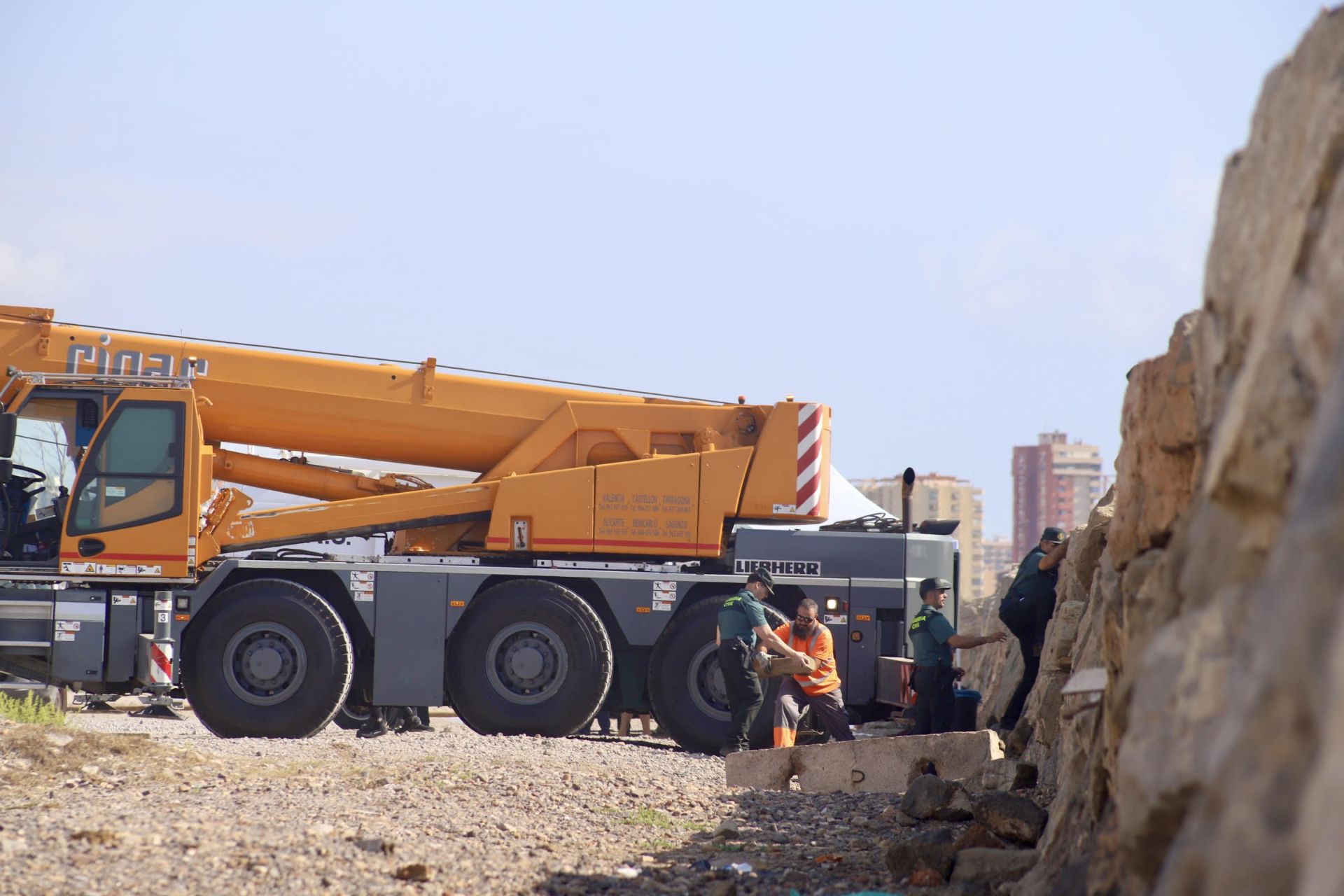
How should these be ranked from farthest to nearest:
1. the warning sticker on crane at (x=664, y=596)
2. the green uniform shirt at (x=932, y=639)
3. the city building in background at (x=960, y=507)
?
the city building in background at (x=960, y=507) → the warning sticker on crane at (x=664, y=596) → the green uniform shirt at (x=932, y=639)

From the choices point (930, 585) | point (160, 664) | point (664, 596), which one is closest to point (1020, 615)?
point (930, 585)

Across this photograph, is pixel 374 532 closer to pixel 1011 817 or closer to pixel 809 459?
pixel 809 459

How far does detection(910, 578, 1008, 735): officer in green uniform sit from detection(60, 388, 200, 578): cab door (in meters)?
6.21

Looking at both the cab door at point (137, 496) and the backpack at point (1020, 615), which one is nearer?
the backpack at point (1020, 615)

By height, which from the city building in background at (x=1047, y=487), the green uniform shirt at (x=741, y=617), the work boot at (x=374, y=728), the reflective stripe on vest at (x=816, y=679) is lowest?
the work boot at (x=374, y=728)

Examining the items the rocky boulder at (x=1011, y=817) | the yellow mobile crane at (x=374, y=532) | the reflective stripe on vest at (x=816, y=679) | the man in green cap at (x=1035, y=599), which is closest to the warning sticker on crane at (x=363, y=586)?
the yellow mobile crane at (x=374, y=532)

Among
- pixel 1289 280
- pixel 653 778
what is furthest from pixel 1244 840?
pixel 653 778

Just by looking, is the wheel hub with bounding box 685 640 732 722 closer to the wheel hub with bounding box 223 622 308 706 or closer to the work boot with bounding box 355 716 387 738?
the work boot with bounding box 355 716 387 738

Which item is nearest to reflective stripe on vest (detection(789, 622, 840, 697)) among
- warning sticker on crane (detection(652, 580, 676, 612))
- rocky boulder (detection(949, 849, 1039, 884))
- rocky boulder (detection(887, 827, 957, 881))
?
warning sticker on crane (detection(652, 580, 676, 612))

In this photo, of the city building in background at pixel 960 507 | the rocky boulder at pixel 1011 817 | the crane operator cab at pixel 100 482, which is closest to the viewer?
the rocky boulder at pixel 1011 817

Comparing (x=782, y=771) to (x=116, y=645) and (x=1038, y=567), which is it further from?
(x=116, y=645)

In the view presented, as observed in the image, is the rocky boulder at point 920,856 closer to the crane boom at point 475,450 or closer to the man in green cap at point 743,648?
the man in green cap at point 743,648

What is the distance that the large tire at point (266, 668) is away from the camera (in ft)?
36.8

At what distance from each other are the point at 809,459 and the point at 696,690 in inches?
91.9
